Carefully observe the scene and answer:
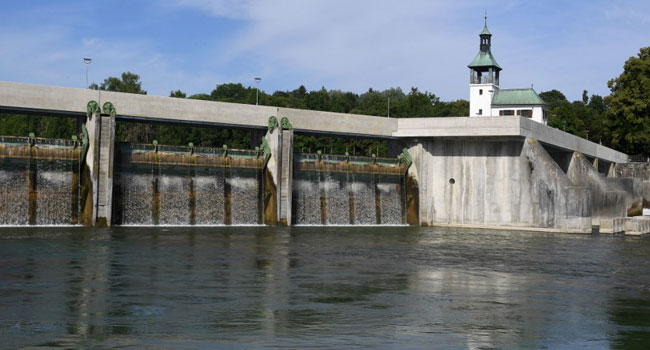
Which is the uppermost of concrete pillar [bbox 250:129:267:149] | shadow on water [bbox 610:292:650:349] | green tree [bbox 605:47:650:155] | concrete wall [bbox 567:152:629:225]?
green tree [bbox 605:47:650:155]

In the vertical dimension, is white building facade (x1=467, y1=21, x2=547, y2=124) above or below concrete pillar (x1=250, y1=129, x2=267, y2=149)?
above

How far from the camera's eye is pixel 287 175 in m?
53.0

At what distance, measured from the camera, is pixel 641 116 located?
93750 mm

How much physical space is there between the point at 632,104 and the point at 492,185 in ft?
139

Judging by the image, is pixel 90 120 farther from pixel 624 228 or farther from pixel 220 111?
pixel 624 228

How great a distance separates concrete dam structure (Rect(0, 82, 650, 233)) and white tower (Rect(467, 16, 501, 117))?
5182cm

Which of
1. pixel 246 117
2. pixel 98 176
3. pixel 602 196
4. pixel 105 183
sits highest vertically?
pixel 246 117

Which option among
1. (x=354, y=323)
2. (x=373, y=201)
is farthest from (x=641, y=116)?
(x=354, y=323)

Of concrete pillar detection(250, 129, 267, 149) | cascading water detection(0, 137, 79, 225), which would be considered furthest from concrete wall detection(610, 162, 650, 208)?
cascading water detection(0, 137, 79, 225)

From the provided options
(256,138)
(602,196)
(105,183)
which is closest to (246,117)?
(256,138)

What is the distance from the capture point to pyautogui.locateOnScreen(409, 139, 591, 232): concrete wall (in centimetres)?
5531

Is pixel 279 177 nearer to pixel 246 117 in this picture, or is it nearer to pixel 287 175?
pixel 287 175

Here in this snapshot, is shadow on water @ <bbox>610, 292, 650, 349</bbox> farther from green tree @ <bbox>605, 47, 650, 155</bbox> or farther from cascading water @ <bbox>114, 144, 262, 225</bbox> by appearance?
green tree @ <bbox>605, 47, 650, 155</bbox>

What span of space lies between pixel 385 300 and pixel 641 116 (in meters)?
81.7
